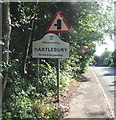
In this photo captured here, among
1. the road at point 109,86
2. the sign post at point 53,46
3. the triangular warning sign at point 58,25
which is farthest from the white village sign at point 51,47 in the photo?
the road at point 109,86

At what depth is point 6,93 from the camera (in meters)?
4.55

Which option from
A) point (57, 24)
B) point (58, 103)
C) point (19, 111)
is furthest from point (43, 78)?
point (19, 111)

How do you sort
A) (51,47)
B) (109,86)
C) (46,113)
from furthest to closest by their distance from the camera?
1. (109,86)
2. (51,47)
3. (46,113)

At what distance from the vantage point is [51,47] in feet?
17.2

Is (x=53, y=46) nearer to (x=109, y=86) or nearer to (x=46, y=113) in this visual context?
(x=46, y=113)

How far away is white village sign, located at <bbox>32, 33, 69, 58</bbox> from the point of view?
206 inches

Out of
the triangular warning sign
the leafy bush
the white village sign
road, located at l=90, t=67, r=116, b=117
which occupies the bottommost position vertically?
road, located at l=90, t=67, r=116, b=117

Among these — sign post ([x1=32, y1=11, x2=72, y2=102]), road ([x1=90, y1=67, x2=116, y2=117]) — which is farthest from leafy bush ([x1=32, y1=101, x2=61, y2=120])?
road ([x1=90, y1=67, x2=116, y2=117])

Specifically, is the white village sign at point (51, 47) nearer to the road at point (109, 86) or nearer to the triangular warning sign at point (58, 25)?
the triangular warning sign at point (58, 25)

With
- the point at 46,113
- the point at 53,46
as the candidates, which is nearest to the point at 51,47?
the point at 53,46

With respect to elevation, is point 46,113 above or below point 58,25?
below

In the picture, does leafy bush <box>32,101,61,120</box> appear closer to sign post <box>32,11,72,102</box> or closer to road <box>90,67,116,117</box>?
sign post <box>32,11,72,102</box>

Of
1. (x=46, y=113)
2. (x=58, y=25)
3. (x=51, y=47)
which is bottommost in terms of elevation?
(x=46, y=113)

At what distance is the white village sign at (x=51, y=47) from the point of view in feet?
17.2
